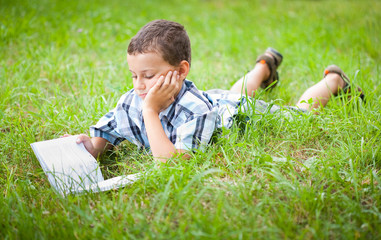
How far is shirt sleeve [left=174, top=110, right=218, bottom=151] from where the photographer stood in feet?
6.46

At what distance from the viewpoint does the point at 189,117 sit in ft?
6.64

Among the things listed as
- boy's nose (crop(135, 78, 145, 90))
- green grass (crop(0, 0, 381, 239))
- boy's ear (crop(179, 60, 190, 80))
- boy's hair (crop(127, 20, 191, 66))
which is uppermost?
boy's hair (crop(127, 20, 191, 66))

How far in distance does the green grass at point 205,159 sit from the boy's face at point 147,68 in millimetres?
474

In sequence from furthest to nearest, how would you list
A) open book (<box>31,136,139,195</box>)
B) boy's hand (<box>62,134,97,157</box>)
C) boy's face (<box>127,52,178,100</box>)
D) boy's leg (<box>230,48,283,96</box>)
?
boy's leg (<box>230,48,283,96</box>) → boy's hand (<box>62,134,97,157</box>) → boy's face (<box>127,52,178,100</box>) → open book (<box>31,136,139,195</box>)

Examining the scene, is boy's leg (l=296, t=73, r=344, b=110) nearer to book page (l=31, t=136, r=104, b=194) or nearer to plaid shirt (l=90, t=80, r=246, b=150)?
plaid shirt (l=90, t=80, r=246, b=150)

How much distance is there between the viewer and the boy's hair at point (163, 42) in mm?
1941

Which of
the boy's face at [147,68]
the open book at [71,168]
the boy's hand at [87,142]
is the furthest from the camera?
the boy's hand at [87,142]

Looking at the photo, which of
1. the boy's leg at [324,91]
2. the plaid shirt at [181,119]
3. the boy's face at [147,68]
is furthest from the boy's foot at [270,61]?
the boy's face at [147,68]

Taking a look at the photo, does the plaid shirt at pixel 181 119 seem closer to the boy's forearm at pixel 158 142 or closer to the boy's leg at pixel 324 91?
the boy's forearm at pixel 158 142

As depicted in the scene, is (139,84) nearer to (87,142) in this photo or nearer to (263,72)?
(87,142)

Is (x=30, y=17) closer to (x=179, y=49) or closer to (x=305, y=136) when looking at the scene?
(x=179, y=49)

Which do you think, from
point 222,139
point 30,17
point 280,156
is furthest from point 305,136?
point 30,17

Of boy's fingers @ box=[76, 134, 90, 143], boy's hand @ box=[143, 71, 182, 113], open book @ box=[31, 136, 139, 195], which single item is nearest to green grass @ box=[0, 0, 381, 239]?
open book @ box=[31, 136, 139, 195]

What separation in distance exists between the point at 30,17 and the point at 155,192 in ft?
13.6
